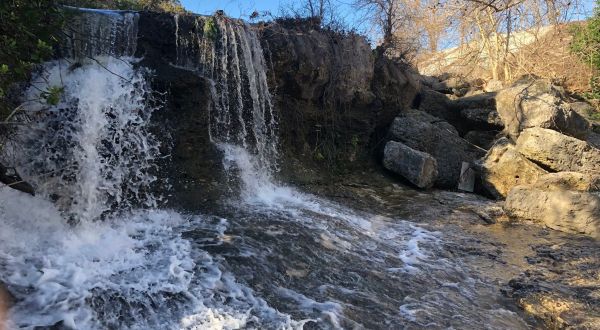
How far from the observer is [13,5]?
14.5 feet

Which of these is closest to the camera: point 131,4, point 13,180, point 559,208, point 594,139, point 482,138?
point 13,180

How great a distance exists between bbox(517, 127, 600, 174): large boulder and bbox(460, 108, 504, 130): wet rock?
6.70ft

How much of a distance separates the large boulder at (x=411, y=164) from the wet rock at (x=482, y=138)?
2549 millimetres

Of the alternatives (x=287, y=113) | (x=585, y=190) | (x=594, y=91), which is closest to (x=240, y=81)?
(x=287, y=113)

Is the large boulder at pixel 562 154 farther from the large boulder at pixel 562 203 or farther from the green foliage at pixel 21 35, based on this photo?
the green foliage at pixel 21 35

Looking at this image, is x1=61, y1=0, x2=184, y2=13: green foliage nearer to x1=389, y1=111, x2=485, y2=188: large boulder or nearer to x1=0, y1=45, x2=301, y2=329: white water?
Answer: x1=0, y1=45, x2=301, y2=329: white water

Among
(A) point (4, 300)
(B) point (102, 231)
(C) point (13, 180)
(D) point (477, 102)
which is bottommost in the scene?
(A) point (4, 300)

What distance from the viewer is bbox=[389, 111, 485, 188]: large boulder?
1070 centimetres

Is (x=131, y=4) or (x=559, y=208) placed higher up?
(x=131, y=4)

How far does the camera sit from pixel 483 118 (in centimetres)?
1210

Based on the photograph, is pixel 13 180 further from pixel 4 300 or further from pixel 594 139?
pixel 594 139

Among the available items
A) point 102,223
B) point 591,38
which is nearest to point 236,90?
point 102,223

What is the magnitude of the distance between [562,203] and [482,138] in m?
4.72

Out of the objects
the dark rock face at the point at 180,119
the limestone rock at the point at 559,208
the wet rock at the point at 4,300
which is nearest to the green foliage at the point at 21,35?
the wet rock at the point at 4,300
